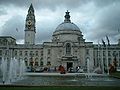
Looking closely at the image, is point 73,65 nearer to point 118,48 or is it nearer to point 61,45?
point 61,45

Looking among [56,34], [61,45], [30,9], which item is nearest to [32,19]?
[30,9]

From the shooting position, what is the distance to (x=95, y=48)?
95625 mm

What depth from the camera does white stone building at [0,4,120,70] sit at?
85.1 m

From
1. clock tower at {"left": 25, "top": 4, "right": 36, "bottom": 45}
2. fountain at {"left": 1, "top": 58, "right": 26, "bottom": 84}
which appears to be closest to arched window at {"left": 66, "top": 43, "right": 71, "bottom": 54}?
clock tower at {"left": 25, "top": 4, "right": 36, "bottom": 45}

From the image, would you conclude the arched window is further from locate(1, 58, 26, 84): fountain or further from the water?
the water

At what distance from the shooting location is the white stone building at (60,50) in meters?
85.1

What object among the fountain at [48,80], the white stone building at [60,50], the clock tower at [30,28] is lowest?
the fountain at [48,80]

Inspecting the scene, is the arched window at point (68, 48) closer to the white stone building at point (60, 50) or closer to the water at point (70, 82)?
the white stone building at point (60, 50)

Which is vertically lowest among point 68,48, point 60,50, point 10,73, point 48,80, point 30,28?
point 48,80

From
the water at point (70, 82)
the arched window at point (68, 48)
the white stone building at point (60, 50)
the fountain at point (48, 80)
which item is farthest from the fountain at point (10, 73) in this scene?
the arched window at point (68, 48)

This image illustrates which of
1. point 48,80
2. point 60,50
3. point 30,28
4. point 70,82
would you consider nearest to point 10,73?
point 48,80

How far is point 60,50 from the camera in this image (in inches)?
3396

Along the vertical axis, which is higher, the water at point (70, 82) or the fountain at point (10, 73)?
the fountain at point (10, 73)

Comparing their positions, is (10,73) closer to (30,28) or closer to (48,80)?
A: (48,80)
